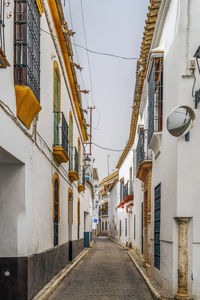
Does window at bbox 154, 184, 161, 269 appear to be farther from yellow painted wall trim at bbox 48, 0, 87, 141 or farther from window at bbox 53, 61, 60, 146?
yellow painted wall trim at bbox 48, 0, 87, 141

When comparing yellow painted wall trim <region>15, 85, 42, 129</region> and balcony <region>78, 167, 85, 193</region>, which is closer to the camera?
yellow painted wall trim <region>15, 85, 42, 129</region>

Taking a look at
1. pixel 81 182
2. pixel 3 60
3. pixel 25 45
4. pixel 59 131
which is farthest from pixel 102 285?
pixel 81 182

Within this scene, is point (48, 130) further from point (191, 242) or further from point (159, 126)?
point (191, 242)

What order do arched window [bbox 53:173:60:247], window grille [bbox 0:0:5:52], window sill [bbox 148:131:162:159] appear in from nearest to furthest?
window grille [bbox 0:0:5:52] → window sill [bbox 148:131:162:159] → arched window [bbox 53:173:60:247]

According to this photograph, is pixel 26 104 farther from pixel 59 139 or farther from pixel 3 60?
pixel 59 139

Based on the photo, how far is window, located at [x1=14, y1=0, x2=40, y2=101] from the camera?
242 inches

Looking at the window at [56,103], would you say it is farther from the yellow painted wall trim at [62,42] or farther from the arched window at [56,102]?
the yellow painted wall trim at [62,42]

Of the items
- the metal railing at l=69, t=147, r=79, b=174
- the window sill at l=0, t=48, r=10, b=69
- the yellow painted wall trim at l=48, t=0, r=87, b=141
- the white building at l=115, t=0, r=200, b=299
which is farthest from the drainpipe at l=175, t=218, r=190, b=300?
the metal railing at l=69, t=147, r=79, b=174

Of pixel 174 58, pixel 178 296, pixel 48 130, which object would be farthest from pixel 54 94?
pixel 178 296

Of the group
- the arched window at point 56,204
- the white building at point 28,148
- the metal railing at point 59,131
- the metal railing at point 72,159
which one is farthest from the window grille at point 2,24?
the metal railing at point 72,159

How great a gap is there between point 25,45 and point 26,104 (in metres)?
0.89

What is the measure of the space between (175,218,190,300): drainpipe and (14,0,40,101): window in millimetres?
3284

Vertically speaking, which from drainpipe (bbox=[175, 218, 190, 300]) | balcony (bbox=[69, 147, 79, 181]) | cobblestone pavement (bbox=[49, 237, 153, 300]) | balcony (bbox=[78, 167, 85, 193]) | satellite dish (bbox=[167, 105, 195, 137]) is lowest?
cobblestone pavement (bbox=[49, 237, 153, 300])

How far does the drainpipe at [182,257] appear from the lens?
6.66 metres
